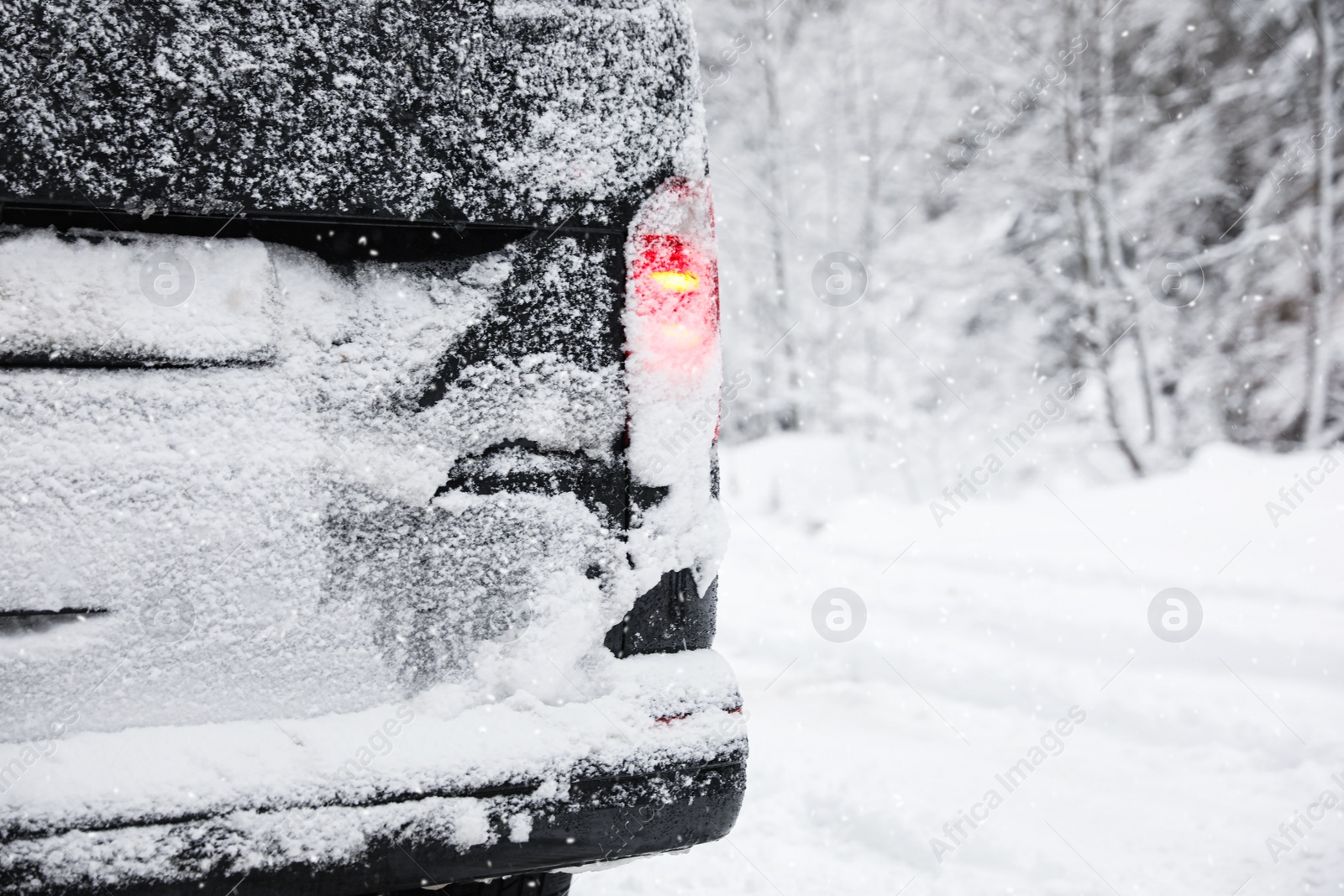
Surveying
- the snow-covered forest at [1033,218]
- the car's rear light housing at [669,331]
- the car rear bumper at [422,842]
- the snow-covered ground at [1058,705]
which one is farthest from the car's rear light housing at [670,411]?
the snow-covered forest at [1033,218]

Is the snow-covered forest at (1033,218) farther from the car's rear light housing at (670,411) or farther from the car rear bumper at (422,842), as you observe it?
the car rear bumper at (422,842)

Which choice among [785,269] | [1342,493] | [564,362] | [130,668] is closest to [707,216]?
[564,362]

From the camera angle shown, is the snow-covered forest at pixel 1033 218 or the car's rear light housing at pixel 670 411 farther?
the snow-covered forest at pixel 1033 218

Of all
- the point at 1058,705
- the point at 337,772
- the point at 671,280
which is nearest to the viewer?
the point at 337,772

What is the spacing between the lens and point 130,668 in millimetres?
1192

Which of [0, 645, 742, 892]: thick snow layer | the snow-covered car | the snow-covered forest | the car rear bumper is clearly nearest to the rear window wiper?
the snow-covered car

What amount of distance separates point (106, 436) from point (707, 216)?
1062 mm

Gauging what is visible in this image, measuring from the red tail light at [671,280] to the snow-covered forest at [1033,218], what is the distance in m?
10.1

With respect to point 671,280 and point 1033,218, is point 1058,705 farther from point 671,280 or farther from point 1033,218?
point 1033,218

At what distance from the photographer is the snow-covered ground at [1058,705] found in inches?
93.5

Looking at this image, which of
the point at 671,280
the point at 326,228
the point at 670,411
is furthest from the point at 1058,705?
the point at 326,228

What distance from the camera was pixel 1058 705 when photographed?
12.2 ft

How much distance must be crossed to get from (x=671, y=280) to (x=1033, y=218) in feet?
39.5

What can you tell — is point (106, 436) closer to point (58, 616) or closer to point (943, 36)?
point (58, 616)
